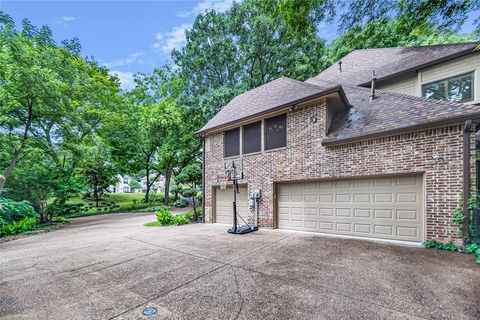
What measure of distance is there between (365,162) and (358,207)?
1.36 m

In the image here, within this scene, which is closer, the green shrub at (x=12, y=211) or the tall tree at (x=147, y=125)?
the green shrub at (x=12, y=211)

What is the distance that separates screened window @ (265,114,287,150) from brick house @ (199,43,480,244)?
4cm

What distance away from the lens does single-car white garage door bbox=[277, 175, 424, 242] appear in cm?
547

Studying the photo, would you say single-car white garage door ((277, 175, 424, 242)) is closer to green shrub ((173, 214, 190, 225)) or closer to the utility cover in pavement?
green shrub ((173, 214, 190, 225))

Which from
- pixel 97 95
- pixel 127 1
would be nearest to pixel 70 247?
pixel 127 1

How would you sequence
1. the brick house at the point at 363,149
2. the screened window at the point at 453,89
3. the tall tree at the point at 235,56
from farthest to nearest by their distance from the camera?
the tall tree at the point at 235,56 < the screened window at the point at 453,89 < the brick house at the point at 363,149

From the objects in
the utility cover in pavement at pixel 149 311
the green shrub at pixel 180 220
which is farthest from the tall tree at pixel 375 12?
the green shrub at pixel 180 220

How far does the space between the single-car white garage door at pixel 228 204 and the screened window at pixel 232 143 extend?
149 cm

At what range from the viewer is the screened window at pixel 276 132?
782 cm

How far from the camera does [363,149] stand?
20.0 feet

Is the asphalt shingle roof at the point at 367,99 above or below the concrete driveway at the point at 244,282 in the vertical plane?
above

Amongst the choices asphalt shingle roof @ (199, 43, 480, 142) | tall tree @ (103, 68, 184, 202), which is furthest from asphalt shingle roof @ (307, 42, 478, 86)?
tall tree @ (103, 68, 184, 202)

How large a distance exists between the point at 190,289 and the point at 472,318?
3567 millimetres

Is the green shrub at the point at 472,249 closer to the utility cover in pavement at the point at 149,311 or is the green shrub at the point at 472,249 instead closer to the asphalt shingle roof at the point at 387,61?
the utility cover in pavement at the point at 149,311
